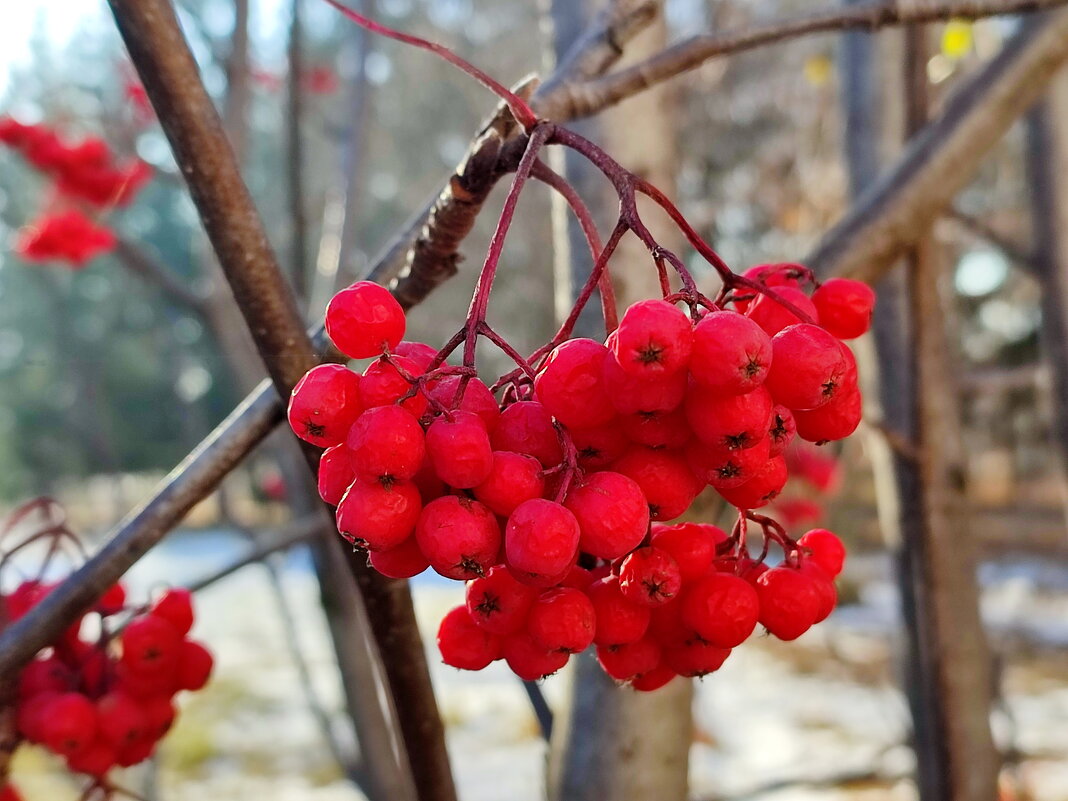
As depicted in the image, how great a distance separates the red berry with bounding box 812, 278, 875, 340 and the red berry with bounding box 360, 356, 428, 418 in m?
0.28

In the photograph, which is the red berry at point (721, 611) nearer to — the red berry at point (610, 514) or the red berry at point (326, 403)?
the red berry at point (610, 514)

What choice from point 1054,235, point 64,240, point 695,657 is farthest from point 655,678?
point 64,240

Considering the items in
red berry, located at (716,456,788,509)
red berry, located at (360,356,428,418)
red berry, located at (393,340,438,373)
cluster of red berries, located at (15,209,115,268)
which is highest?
cluster of red berries, located at (15,209,115,268)

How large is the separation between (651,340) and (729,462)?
86 mm

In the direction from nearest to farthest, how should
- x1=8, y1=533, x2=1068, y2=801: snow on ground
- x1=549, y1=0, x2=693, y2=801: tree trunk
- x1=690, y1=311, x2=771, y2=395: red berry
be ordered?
x1=690, y1=311, x2=771, y2=395: red berry, x1=549, y1=0, x2=693, y2=801: tree trunk, x1=8, y1=533, x2=1068, y2=801: snow on ground

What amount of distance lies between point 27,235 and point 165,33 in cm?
327

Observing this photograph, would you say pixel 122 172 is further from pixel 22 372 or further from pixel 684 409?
pixel 22 372

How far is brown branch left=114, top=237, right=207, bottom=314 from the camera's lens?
2.03 metres

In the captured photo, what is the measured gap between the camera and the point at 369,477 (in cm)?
46

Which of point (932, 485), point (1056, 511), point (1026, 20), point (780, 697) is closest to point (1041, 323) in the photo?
point (932, 485)

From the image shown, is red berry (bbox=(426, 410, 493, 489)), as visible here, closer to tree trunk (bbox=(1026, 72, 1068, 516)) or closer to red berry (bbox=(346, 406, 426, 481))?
red berry (bbox=(346, 406, 426, 481))

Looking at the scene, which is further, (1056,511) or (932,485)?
(1056,511)

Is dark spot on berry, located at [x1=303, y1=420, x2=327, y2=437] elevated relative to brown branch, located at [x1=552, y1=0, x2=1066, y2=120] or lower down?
lower down

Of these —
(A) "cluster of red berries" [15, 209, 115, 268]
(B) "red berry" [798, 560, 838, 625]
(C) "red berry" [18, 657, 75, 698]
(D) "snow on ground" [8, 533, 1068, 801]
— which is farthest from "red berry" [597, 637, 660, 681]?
(A) "cluster of red berries" [15, 209, 115, 268]
